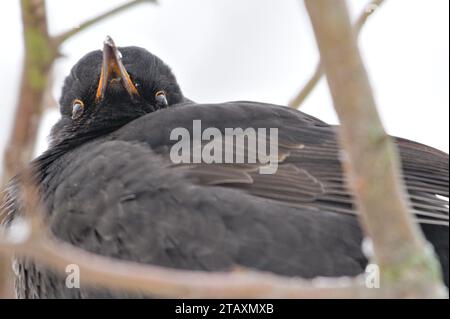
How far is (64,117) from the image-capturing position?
6.57m

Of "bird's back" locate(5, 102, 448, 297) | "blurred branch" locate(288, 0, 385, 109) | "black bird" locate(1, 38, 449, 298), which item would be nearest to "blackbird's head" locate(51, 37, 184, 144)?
"black bird" locate(1, 38, 449, 298)

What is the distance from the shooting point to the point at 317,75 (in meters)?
5.67

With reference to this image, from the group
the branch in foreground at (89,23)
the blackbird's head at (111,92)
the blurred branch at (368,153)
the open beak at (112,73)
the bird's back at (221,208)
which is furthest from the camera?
the blackbird's head at (111,92)

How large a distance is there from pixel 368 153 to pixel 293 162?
6.28 ft

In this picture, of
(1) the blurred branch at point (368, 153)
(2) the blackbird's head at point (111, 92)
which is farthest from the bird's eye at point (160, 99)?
(1) the blurred branch at point (368, 153)

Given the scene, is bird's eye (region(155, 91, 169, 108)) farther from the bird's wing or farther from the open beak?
the bird's wing

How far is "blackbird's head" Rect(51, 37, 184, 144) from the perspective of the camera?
241 inches

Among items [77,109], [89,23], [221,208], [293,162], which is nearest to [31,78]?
[89,23]

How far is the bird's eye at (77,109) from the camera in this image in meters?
6.33

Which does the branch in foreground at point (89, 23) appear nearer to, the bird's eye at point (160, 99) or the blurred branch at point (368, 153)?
the blurred branch at point (368, 153)

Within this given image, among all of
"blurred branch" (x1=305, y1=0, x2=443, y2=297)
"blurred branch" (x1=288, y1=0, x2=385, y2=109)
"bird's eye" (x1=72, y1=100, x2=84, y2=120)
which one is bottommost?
"blurred branch" (x1=305, y1=0, x2=443, y2=297)

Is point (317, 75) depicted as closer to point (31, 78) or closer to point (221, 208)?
point (221, 208)

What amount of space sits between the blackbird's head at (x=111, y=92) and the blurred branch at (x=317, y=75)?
102cm

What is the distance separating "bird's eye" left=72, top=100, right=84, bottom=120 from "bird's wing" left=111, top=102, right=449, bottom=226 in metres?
0.79
